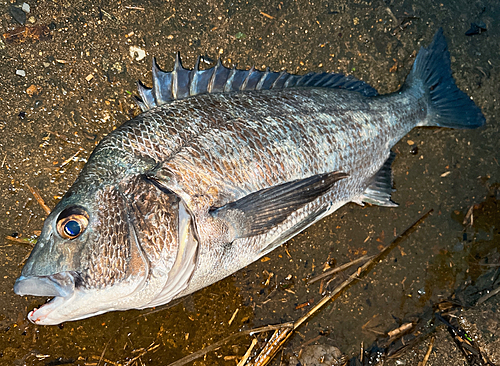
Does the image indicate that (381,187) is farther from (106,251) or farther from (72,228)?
(72,228)

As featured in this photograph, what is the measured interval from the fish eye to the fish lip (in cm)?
A: 19

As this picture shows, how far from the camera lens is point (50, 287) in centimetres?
149

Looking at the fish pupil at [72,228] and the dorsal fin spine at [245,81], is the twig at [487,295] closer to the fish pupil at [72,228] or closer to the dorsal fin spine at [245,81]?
the dorsal fin spine at [245,81]

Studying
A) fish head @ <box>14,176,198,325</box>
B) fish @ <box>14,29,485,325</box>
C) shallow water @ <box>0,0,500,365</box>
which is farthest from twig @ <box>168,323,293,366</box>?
fish head @ <box>14,176,198,325</box>

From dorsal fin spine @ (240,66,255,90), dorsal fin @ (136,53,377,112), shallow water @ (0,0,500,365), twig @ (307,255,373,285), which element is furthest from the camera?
twig @ (307,255,373,285)

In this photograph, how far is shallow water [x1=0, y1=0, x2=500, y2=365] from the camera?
2.42 meters

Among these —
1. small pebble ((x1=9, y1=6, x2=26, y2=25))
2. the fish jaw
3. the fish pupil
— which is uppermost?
small pebble ((x1=9, y1=6, x2=26, y2=25))

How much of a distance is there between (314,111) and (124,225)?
1467 mm

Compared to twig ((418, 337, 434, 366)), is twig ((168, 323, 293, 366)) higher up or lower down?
higher up

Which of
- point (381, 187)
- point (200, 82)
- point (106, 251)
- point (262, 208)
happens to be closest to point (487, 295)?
point (381, 187)

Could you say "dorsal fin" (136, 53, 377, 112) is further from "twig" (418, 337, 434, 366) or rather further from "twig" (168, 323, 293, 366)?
"twig" (418, 337, 434, 366)

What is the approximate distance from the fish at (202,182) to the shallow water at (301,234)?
528 mm

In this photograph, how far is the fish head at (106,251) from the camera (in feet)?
5.00

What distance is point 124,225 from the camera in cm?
160
